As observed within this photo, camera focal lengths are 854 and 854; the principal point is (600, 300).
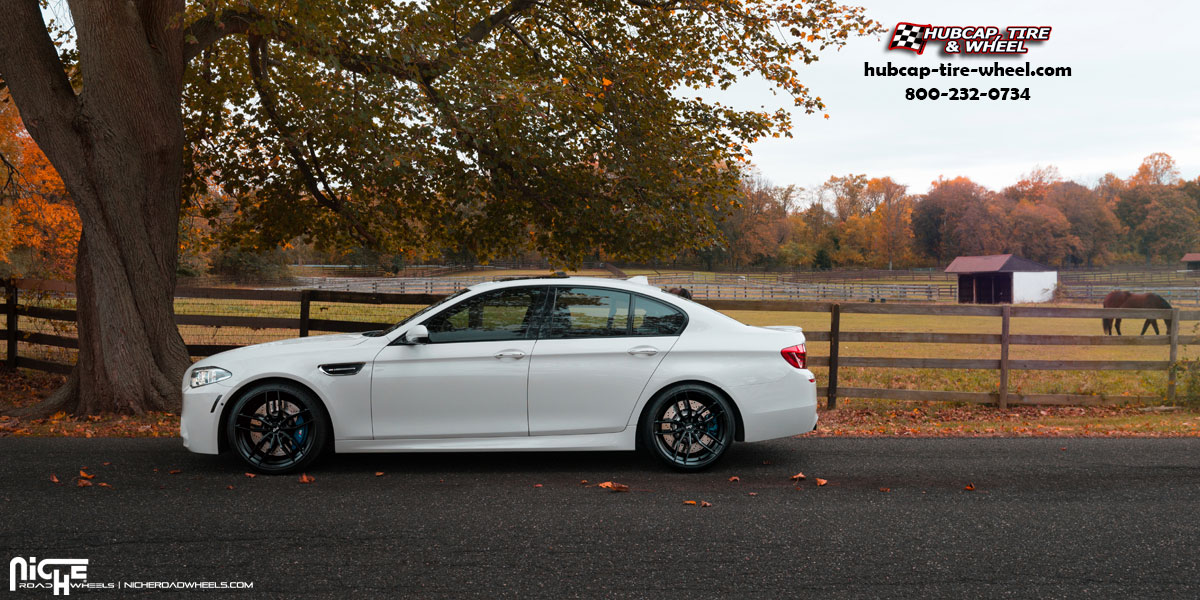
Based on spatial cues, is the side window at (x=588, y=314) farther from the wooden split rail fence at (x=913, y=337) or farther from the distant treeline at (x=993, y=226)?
the distant treeline at (x=993, y=226)

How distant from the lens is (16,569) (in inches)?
169

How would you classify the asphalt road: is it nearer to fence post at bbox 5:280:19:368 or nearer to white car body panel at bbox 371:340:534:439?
white car body panel at bbox 371:340:534:439

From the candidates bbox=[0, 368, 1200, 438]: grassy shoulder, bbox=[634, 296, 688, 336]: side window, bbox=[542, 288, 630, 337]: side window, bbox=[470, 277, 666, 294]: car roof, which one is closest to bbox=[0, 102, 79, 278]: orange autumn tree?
bbox=[0, 368, 1200, 438]: grassy shoulder

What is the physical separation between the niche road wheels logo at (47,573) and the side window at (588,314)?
3281 mm

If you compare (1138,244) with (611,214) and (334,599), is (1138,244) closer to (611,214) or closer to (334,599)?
(611,214)

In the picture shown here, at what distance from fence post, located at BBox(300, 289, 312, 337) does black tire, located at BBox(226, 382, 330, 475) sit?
488 cm

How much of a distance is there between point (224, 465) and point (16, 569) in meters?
2.36

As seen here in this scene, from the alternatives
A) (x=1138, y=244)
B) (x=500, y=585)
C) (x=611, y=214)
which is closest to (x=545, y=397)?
(x=500, y=585)

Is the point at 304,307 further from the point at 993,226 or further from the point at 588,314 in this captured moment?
the point at 993,226

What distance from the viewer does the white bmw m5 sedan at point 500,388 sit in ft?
20.7

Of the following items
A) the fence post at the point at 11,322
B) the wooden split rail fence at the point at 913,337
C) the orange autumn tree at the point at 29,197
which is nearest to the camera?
the wooden split rail fence at the point at 913,337

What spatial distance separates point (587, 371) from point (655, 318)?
2.28 feet

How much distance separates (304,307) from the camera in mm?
11211

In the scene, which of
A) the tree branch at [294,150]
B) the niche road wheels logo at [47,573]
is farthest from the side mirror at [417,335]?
the tree branch at [294,150]
